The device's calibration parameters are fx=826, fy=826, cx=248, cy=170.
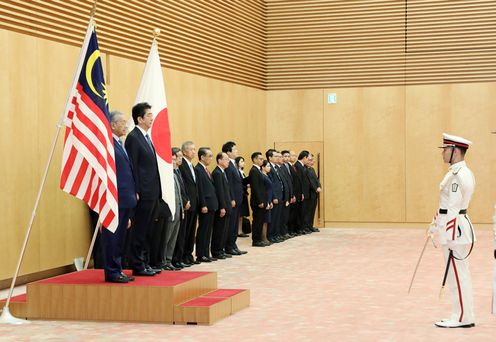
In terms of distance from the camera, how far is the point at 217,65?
14.9 m

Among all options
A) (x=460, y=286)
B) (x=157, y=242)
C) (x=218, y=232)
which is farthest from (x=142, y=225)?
(x=218, y=232)

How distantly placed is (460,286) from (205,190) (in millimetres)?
5087

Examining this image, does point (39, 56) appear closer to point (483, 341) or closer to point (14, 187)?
point (14, 187)

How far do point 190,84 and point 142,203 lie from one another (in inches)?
258

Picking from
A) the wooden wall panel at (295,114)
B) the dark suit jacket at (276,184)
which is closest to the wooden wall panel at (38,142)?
the dark suit jacket at (276,184)

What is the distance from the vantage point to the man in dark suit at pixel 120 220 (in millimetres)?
6875

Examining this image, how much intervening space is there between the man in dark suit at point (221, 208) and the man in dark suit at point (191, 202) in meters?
0.59

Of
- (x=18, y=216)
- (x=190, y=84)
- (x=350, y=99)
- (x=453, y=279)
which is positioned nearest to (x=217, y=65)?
(x=190, y=84)

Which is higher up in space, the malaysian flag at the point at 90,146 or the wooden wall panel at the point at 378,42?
the wooden wall panel at the point at 378,42

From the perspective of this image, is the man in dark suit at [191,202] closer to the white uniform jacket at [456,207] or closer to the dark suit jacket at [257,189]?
the dark suit jacket at [257,189]

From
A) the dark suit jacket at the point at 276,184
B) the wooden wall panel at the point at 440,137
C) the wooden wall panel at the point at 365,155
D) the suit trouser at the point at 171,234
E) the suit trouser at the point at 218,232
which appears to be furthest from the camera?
the wooden wall panel at the point at 365,155

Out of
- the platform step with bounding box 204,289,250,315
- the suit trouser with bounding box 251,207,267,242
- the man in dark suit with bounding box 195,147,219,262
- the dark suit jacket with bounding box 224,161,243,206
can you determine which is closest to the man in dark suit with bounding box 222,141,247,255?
the dark suit jacket with bounding box 224,161,243,206

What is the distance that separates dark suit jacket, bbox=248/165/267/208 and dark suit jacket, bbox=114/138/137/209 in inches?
232

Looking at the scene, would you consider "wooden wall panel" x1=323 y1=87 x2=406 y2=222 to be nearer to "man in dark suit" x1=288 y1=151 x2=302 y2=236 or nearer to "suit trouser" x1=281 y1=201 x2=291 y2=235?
"man in dark suit" x1=288 y1=151 x2=302 y2=236
